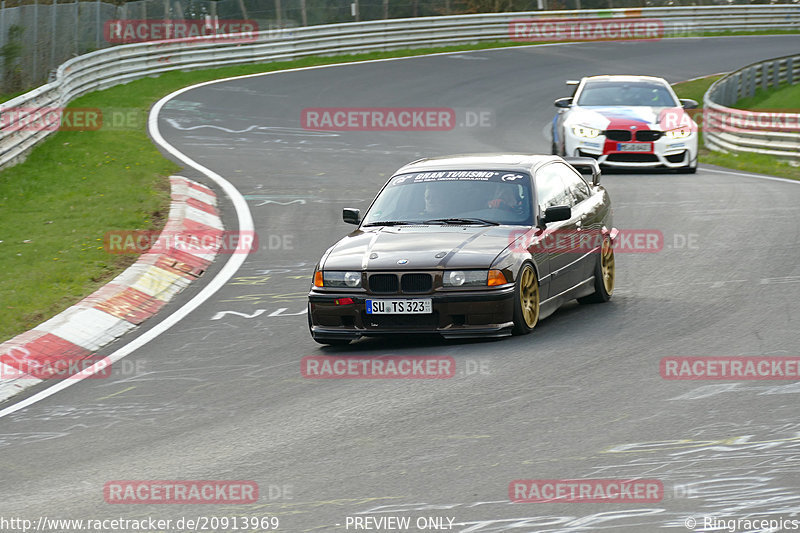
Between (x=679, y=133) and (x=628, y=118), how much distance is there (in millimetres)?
888

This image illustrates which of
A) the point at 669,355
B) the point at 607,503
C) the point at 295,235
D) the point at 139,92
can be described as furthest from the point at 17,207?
the point at 139,92

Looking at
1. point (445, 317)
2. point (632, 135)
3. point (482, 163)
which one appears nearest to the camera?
point (445, 317)

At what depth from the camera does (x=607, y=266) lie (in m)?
11.4

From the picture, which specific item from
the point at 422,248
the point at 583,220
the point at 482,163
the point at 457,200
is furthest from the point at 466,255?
the point at 583,220

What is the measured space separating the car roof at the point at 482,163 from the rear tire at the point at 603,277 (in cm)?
100

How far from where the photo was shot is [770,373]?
7992 millimetres

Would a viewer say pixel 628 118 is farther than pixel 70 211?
Yes

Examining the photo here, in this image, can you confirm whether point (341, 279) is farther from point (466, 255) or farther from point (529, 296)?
point (529, 296)

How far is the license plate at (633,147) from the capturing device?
20.6m

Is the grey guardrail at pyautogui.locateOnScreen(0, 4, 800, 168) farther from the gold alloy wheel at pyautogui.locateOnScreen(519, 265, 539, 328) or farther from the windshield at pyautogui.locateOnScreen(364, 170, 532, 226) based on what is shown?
the gold alloy wheel at pyautogui.locateOnScreen(519, 265, 539, 328)

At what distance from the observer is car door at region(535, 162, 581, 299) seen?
33.5 feet

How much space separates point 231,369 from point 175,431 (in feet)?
5.54

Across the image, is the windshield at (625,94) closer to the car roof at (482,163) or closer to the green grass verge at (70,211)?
the green grass verge at (70,211)

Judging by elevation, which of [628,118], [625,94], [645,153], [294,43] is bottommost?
[645,153]
